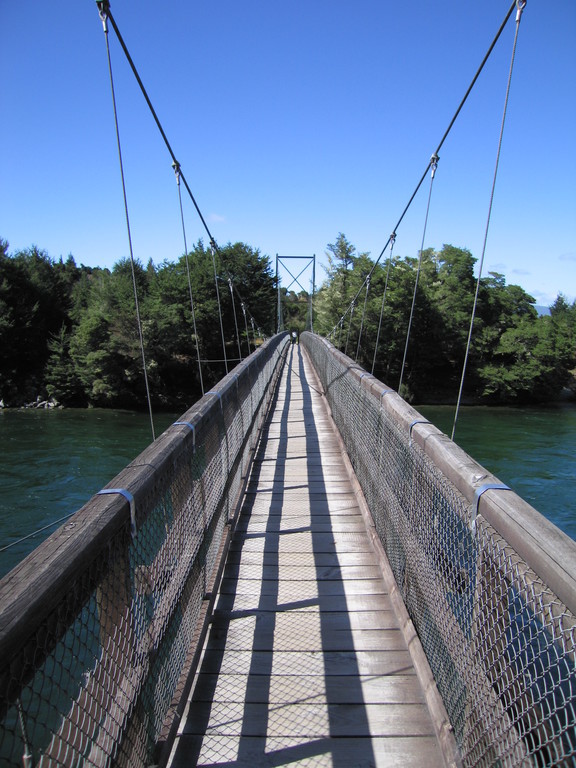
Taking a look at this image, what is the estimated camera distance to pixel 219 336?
34562 mm

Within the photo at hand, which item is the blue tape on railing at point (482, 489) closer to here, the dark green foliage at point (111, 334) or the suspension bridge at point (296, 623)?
the suspension bridge at point (296, 623)

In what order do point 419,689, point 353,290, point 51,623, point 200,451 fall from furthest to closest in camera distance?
1. point 353,290
2. point 200,451
3. point 419,689
4. point 51,623

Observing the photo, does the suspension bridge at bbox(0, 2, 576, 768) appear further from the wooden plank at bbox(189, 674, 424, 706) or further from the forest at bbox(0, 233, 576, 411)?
the forest at bbox(0, 233, 576, 411)

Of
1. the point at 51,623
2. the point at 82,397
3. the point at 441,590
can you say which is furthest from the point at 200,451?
the point at 82,397

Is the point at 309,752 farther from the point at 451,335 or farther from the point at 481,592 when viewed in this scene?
the point at 451,335

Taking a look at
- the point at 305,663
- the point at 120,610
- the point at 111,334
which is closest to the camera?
the point at 120,610

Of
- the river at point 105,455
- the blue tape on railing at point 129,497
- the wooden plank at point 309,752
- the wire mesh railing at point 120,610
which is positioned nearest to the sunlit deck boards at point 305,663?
the wooden plank at point 309,752

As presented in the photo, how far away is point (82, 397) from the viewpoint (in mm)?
31375

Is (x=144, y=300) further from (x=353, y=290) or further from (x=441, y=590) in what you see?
(x=441, y=590)

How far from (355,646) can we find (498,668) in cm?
70

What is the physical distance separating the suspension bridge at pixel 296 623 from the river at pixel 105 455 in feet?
20.5

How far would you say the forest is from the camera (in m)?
30.8

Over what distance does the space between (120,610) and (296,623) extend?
3.38ft

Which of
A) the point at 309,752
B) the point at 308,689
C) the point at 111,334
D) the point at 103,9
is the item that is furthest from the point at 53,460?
the point at 309,752
